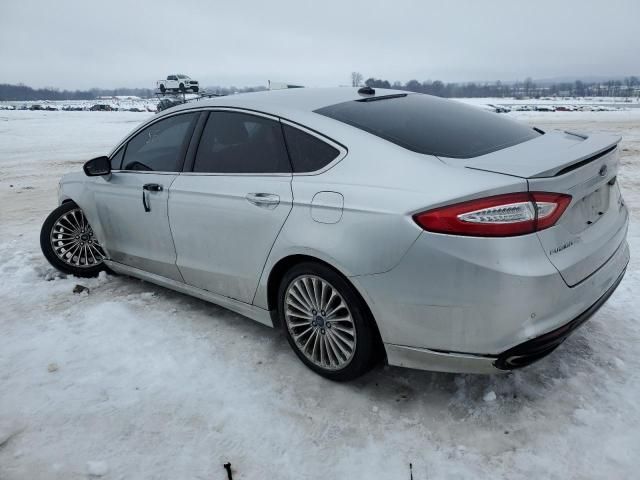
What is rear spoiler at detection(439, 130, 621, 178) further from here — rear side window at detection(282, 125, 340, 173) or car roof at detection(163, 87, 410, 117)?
Result: car roof at detection(163, 87, 410, 117)

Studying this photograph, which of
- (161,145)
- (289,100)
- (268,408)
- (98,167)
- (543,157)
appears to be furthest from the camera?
(98,167)

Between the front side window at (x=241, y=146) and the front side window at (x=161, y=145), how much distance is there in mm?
Result: 225

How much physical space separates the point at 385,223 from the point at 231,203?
118cm

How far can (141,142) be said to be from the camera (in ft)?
13.3

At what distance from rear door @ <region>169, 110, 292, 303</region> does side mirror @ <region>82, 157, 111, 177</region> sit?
0.95 m

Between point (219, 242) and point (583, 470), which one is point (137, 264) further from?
point (583, 470)

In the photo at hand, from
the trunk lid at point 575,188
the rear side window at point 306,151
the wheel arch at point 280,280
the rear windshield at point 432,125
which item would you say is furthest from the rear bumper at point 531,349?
the rear side window at point 306,151

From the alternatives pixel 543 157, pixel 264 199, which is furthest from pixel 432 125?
pixel 264 199

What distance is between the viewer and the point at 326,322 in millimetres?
2818

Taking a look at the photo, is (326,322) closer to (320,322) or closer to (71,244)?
(320,322)

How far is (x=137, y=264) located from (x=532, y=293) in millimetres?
3123

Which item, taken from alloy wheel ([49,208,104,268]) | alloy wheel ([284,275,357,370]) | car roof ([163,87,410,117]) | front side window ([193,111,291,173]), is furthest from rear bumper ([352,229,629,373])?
alloy wheel ([49,208,104,268])

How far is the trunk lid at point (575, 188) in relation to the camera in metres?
2.26

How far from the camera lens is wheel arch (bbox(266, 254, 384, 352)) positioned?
260cm
